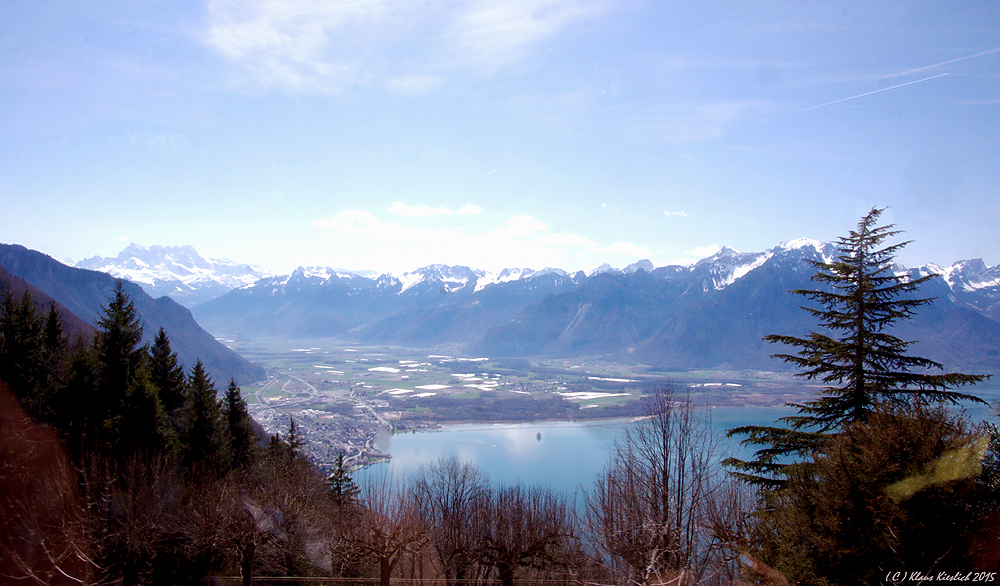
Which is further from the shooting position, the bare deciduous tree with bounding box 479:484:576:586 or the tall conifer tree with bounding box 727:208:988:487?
the bare deciduous tree with bounding box 479:484:576:586

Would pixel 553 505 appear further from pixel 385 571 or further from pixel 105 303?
pixel 105 303

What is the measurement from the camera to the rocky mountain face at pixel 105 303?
109 meters

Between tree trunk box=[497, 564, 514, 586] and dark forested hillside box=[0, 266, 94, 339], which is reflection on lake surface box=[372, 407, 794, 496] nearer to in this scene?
tree trunk box=[497, 564, 514, 586]

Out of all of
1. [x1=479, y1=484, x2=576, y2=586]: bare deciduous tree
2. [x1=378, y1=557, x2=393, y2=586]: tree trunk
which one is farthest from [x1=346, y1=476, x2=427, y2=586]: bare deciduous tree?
[x1=479, y1=484, x2=576, y2=586]: bare deciduous tree

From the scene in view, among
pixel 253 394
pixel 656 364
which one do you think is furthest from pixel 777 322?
pixel 253 394

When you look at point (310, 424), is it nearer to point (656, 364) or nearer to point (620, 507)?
point (620, 507)

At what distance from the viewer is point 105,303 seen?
112312 millimetres

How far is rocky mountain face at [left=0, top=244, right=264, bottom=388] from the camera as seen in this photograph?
4274 inches

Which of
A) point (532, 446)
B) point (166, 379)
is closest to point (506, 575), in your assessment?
point (166, 379)

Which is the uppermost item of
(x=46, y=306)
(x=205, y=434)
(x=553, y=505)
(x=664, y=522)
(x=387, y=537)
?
(x=46, y=306)

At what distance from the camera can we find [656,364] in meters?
173

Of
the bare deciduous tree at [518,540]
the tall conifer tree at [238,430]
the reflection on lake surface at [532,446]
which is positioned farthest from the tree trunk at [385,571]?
the reflection on lake surface at [532,446]

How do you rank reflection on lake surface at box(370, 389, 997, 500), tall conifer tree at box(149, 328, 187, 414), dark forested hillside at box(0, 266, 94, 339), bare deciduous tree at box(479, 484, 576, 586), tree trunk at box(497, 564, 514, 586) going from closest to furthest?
tree trunk at box(497, 564, 514, 586)
bare deciduous tree at box(479, 484, 576, 586)
tall conifer tree at box(149, 328, 187, 414)
dark forested hillside at box(0, 266, 94, 339)
reflection on lake surface at box(370, 389, 997, 500)

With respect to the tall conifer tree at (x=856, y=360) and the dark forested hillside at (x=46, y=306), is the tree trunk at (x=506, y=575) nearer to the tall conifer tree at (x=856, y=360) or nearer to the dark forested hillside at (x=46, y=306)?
the tall conifer tree at (x=856, y=360)
